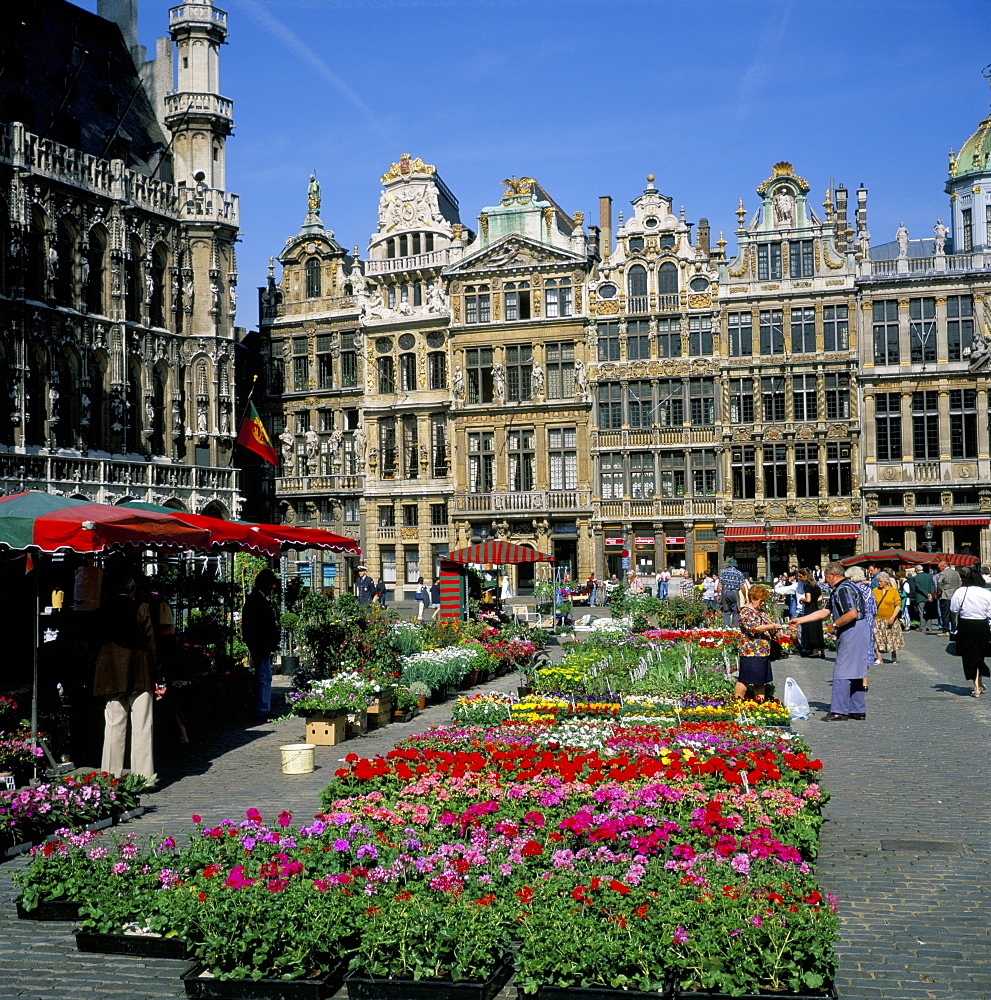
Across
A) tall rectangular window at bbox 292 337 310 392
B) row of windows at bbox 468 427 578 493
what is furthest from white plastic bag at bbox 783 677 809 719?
tall rectangular window at bbox 292 337 310 392

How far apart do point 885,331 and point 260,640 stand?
38436 millimetres

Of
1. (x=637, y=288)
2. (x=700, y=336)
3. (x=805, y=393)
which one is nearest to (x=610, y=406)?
(x=700, y=336)

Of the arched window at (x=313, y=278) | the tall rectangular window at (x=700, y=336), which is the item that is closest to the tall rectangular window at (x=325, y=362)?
the arched window at (x=313, y=278)

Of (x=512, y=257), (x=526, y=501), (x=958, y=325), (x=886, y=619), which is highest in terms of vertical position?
(x=512, y=257)

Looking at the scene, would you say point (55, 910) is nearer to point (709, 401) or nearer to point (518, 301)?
point (709, 401)

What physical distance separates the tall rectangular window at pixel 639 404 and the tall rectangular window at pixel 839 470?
7.77 m

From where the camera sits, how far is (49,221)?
39.9 metres

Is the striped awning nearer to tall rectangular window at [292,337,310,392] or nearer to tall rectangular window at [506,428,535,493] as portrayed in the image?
tall rectangular window at [506,428,535,493]

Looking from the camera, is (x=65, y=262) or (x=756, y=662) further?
(x=65, y=262)

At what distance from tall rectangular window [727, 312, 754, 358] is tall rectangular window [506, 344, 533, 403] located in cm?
921

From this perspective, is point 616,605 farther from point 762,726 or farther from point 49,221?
point 49,221

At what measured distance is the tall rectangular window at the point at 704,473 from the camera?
161ft

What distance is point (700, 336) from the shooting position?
4944 centimetres

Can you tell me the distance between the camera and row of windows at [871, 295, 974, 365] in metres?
47.0
